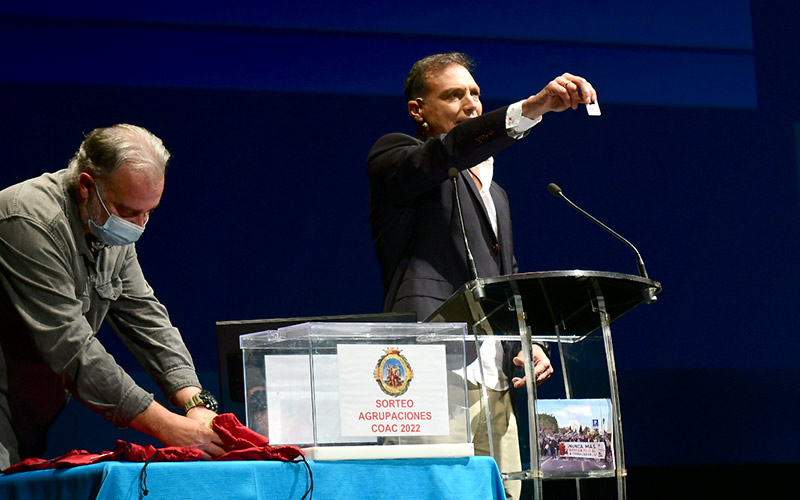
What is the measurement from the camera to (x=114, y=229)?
7.52ft

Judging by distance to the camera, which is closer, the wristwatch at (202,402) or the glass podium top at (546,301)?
the glass podium top at (546,301)

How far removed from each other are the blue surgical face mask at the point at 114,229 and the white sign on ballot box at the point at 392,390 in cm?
82

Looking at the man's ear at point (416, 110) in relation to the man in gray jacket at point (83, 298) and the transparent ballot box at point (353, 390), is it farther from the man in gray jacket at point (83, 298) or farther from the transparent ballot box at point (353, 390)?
the transparent ballot box at point (353, 390)

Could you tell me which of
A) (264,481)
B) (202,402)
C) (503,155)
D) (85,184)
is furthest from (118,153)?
(503,155)

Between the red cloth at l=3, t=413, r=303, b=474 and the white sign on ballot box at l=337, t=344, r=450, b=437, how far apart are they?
0.38 ft

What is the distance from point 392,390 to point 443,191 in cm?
117

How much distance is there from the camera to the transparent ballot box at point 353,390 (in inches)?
65.5

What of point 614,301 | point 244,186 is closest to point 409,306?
point 614,301

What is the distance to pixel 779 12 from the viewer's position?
14.2ft

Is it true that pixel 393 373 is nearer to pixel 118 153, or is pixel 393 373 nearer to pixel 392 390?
pixel 392 390

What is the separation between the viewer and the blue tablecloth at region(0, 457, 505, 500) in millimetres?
1525

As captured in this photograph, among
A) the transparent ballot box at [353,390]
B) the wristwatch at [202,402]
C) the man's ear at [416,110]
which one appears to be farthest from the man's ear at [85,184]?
the man's ear at [416,110]

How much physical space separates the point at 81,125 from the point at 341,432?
2.38m

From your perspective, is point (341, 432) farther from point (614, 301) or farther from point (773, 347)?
point (773, 347)
